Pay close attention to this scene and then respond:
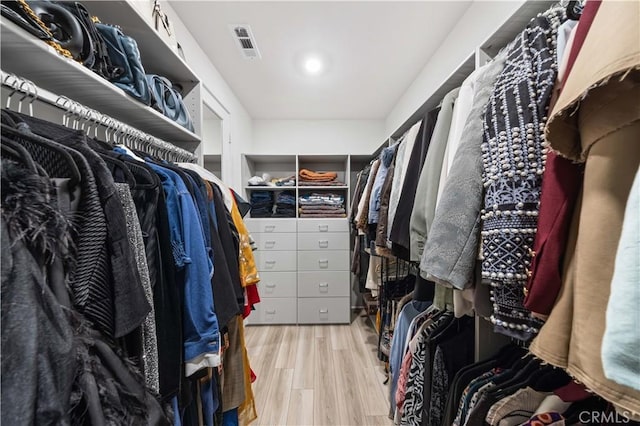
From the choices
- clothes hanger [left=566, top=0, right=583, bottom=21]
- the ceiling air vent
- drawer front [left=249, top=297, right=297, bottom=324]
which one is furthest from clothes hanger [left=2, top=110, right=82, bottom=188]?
drawer front [left=249, top=297, right=297, bottom=324]

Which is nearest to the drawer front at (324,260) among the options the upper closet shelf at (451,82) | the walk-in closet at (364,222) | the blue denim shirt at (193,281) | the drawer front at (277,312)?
the drawer front at (277,312)

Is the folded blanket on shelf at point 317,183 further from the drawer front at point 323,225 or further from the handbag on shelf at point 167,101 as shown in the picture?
the handbag on shelf at point 167,101

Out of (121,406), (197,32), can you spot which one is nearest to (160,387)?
(121,406)

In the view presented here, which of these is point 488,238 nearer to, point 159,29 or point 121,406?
point 121,406

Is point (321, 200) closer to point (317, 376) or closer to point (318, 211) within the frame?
point (318, 211)

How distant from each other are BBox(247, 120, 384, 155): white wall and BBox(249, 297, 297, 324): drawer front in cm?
170

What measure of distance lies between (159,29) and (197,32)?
67 centimetres

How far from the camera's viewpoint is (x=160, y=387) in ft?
2.19

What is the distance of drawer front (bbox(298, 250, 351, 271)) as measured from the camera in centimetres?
274

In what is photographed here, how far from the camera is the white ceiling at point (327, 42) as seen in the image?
1446mm

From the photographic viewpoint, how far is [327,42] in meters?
1.71

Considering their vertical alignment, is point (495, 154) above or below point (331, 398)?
above

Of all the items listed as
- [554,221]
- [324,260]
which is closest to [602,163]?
[554,221]

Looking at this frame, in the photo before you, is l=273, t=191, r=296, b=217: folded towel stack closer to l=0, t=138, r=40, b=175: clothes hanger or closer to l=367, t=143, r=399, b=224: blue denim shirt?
l=367, t=143, r=399, b=224: blue denim shirt
